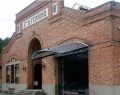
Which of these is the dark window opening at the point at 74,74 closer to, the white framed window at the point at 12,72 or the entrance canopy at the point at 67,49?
the entrance canopy at the point at 67,49

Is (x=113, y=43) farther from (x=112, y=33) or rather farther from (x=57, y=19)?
(x=57, y=19)

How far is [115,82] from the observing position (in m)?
14.9

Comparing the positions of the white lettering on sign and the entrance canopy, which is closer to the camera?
the entrance canopy

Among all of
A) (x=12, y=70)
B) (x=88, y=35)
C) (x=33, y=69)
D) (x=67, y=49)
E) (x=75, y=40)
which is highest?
(x=88, y=35)

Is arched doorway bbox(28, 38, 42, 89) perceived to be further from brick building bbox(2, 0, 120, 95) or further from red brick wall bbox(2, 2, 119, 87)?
red brick wall bbox(2, 2, 119, 87)

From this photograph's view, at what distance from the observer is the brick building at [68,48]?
15367 mm

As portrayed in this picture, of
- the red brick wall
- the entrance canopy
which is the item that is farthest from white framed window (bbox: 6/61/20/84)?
the entrance canopy

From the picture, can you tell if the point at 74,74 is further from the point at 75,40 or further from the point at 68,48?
the point at 75,40

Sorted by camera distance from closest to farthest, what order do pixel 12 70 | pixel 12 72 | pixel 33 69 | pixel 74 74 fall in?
pixel 74 74 < pixel 33 69 < pixel 12 72 < pixel 12 70

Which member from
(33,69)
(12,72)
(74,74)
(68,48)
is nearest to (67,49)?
(68,48)

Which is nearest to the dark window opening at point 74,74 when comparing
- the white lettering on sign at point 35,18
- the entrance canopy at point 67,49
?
the entrance canopy at point 67,49

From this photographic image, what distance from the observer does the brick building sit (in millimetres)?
15367

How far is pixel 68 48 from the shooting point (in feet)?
59.5

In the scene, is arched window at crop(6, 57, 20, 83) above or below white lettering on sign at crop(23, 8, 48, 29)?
below
